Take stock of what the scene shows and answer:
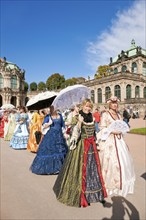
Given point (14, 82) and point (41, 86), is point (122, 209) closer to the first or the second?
point (14, 82)

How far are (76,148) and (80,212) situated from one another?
1.17 metres

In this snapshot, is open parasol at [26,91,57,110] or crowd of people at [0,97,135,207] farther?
open parasol at [26,91,57,110]

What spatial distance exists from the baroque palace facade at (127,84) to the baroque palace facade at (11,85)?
74.5 ft

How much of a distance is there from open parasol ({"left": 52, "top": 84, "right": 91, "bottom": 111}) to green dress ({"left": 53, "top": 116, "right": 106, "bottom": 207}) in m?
1.31

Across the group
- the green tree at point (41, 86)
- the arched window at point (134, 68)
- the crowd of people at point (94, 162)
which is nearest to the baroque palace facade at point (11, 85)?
the green tree at point (41, 86)

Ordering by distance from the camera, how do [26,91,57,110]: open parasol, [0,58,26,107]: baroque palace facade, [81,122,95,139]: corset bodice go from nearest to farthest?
[81,122,95,139]: corset bodice
[26,91,57,110]: open parasol
[0,58,26,107]: baroque palace facade

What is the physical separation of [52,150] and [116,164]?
96.3 inches

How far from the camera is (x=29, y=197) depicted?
4.42 meters

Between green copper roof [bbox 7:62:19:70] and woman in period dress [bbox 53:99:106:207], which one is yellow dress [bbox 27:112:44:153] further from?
green copper roof [bbox 7:62:19:70]

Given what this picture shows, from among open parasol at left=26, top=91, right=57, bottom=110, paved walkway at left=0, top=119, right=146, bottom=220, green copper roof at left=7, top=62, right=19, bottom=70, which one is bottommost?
paved walkway at left=0, top=119, right=146, bottom=220

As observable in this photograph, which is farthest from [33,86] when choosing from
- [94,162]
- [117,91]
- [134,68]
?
[94,162]

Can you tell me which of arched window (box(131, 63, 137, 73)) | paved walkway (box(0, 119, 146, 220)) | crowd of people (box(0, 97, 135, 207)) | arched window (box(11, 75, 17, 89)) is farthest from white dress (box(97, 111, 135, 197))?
arched window (box(11, 75, 17, 89))

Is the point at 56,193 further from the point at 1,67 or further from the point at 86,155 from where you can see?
the point at 1,67

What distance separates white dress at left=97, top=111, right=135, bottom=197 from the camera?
162 inches
